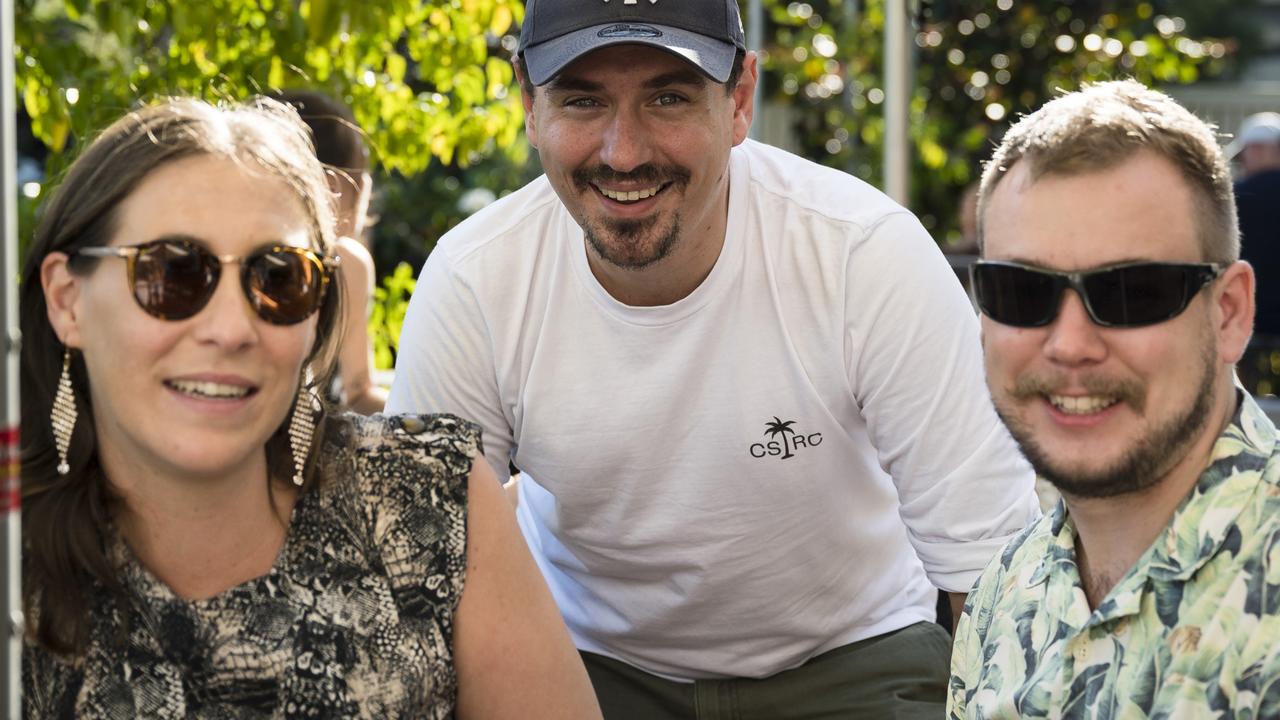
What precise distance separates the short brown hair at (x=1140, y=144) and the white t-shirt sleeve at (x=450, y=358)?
4.21 feet

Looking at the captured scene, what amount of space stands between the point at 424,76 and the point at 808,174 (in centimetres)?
218

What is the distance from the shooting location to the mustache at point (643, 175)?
120 inches

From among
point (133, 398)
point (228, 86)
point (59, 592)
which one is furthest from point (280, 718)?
point (228, 86)

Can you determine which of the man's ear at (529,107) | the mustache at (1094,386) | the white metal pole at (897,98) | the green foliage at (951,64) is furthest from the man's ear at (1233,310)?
the green foliage at (951,64)

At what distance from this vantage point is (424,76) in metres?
5.12

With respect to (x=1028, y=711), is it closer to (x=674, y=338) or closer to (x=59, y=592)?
(x=674, y=338)

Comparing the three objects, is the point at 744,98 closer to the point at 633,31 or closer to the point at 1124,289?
the point at 633,31

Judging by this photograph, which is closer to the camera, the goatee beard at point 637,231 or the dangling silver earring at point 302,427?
the dangling silver earring at point 302,427

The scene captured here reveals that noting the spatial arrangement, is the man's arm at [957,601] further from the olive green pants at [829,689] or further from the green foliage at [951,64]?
the green foliage at [951,64]

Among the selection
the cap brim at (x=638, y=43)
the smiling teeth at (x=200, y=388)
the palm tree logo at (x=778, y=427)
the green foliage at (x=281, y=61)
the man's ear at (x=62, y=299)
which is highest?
the green foliage at (x=281, y=61)

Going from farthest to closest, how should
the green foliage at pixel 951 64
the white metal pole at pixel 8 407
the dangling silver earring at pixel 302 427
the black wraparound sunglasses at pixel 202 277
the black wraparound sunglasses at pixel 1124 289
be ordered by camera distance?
the green foliage at pixel 951 64
the dangling silver earring at pixel 302 427
the black wraparound sunglasses at pixel 202 277
the black wraparound sunglasses at pixel 1124 289
the white metal pole at pixel 8 407

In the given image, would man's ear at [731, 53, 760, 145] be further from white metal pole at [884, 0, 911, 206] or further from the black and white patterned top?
white metal pole at [884, 0, 911, 206]

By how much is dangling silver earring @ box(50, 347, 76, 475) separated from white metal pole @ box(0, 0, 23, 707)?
2.54 ft

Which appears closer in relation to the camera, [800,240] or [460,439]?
[460,439]
